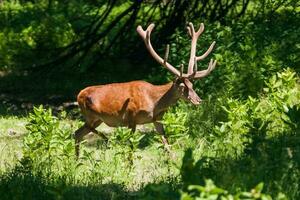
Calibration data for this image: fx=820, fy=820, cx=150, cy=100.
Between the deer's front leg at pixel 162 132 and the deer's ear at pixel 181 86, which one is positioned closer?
the deer's front leg at pixel 162 132

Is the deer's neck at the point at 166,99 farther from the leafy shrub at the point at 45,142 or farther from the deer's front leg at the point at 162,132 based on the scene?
the leafy shrub at the point at 45,142

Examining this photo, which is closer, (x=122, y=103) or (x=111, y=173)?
(x=111, y=173)

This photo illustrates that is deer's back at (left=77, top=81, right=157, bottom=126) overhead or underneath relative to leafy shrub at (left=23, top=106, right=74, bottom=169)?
overhead

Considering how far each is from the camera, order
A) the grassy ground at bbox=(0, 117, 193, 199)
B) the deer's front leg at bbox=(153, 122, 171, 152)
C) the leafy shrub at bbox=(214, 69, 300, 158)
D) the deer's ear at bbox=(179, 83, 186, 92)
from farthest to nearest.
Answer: the deer's ear at bbox=(179, 83, 186, 92) → the deer's front leg at bbox=(153, 122, 171, 152) → the grassy ground at bbox=(0, 117, 193, 199) → the leafy shrub at bbox=(214, 69, 300, 158)

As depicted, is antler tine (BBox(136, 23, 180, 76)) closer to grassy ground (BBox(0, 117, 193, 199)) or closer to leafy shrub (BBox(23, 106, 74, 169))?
grassy ground (BBox(0, 117, 193, 199))

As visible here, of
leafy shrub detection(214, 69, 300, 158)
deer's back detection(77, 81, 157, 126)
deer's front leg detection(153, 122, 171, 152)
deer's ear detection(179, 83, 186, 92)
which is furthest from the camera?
deer's back detection(77, 81, 157, 126)

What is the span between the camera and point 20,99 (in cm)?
1387

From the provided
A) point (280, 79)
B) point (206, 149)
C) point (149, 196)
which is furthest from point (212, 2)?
point (149, 196)

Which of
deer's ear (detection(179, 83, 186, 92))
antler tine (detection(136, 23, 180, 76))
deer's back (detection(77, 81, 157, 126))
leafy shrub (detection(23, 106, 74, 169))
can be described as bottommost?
leafy shrub (detection(23, 106, 74, 169))

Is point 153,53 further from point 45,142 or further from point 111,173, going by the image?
point 111,173

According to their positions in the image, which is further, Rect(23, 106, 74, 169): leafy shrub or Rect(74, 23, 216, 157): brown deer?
Rect(74, 23, 216, 157): brown deer

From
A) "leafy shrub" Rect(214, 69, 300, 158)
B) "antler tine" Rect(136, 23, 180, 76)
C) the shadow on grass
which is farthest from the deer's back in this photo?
the shadow on grass

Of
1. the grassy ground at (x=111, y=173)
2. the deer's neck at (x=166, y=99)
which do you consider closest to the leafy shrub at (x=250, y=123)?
the grassy ground at (x=111, y=173)

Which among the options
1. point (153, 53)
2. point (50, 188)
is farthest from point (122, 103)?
point (50, 188)
